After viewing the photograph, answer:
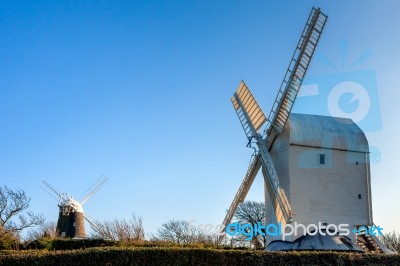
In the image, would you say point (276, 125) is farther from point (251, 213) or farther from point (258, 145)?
point (251, 213)

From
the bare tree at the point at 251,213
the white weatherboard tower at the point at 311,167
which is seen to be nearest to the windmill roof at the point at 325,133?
the white weatherboard tower at the point at 311,167

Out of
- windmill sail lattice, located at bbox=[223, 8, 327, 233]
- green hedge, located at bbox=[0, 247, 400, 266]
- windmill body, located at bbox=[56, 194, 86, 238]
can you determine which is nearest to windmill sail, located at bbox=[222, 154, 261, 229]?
windmill sail lattice, located at bbox=[223, 8, 327, 233]

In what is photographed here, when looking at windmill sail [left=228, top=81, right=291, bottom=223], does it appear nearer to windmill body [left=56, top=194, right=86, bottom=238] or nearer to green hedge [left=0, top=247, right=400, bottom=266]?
green hedge [left=0, top=247, right=400, bottom=266]

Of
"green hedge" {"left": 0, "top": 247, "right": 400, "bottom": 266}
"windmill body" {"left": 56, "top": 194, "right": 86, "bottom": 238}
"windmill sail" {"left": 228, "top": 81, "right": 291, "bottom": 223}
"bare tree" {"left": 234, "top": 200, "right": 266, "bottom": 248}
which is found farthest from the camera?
"bare tree" {"left": 234, "top": 200, "right": 266, "bottom": 248}

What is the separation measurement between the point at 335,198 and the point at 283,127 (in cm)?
390

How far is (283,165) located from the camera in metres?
22.4

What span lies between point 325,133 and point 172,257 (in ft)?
40.5

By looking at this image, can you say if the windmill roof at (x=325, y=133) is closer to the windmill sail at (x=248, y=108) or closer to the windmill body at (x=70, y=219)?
the windmill sail at (x=248, y=108)

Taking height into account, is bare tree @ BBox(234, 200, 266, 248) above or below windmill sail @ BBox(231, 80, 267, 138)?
below

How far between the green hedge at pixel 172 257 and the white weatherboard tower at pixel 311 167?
678 cm

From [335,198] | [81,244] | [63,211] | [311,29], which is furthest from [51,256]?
[63,211]

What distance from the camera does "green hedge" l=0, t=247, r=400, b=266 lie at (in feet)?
39.7

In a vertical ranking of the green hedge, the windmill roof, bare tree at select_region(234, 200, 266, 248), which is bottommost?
the green hedge

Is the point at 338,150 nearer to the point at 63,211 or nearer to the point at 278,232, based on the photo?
the point at 278,232
